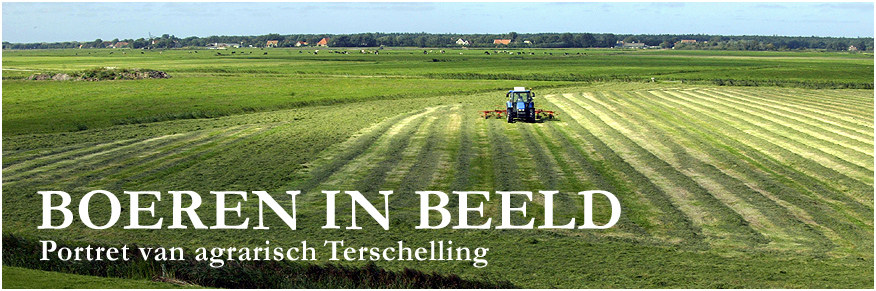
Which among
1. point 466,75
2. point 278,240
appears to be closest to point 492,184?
point 278,240

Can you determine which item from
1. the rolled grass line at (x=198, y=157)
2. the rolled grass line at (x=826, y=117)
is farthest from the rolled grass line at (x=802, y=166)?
the rolled grass line at (x=198, y=157)

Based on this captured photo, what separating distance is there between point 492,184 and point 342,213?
17.7 ft

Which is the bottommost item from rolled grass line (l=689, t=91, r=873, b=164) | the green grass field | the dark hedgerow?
the dark hedgerow

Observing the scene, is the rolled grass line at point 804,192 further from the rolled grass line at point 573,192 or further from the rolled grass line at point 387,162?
the rolled grass line at point 387,162

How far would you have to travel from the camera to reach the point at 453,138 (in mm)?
33625

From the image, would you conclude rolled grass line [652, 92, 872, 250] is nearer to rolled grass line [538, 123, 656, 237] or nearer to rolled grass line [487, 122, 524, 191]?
rolled grass line [538, 123, 656, 237]

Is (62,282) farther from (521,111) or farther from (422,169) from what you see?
(521,111)

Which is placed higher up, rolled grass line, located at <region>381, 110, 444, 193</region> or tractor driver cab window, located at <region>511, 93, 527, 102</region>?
tractor driver cab window, located at <region>511, 93, 527, 102</region>

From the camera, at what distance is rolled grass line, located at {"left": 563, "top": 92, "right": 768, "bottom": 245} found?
56.4 ft

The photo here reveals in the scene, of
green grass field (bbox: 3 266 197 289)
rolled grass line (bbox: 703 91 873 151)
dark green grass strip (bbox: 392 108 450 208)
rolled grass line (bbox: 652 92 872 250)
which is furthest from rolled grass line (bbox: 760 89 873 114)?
green grass field (bbox: 3 266 197 289)

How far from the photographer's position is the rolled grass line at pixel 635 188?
56.6 feet

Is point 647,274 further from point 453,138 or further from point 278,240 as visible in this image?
point 453,138

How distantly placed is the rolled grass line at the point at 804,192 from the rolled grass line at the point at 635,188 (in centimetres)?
313

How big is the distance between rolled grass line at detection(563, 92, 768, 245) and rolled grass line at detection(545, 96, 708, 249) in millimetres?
536
